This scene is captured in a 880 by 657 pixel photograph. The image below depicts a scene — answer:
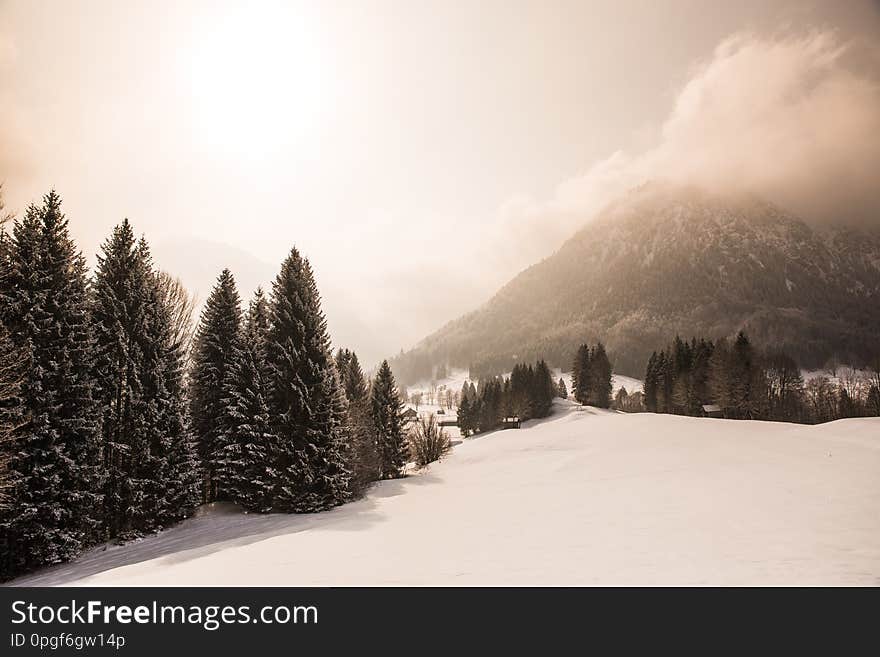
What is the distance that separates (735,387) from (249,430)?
5998cm

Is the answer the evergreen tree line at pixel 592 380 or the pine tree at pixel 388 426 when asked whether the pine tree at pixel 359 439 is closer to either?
the pine tree at pixel 388 426

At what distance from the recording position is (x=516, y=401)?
2948 inches

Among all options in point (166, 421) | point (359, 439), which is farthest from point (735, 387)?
point (166, 421)

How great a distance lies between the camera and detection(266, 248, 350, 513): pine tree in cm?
2006

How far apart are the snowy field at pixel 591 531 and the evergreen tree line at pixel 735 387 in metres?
33.1

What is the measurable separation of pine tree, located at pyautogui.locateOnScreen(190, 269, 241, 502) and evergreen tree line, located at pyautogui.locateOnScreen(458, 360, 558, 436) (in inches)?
2281

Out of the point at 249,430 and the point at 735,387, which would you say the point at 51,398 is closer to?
the point at 249,430

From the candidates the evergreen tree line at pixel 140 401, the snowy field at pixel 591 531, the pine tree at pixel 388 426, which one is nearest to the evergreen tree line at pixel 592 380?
the pine tree at pixel 388 426

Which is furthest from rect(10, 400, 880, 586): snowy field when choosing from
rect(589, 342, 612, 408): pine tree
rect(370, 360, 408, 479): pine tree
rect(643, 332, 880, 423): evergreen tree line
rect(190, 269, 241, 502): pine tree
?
rect(589, 342, 612, 408): pine tree

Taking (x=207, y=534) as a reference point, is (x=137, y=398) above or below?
above

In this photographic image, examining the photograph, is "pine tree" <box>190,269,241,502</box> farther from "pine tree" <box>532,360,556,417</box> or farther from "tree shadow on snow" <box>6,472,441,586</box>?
"pine tree" <box>532,360,556,417</box>
